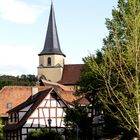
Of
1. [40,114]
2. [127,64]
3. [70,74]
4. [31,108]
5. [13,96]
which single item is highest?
[70,74]

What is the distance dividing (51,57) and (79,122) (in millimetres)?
82074

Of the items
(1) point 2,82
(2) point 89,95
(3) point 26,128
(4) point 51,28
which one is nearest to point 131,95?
(2) point 89,95

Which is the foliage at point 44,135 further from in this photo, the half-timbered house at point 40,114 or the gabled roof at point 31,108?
the gabled roof at point 31,108

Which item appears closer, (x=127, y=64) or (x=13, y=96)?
(x=127, y=64)

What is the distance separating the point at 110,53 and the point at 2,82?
10633cm

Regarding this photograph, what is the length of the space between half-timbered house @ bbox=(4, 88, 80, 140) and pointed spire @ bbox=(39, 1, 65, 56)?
65485mm

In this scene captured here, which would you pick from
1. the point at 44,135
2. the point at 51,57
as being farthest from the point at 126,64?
the point at 51,57

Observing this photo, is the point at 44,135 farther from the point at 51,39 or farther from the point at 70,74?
the point at 70,74

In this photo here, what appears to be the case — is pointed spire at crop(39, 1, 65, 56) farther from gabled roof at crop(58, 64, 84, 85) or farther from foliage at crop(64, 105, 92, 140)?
foliage at crop(64, 105, 92, 140)

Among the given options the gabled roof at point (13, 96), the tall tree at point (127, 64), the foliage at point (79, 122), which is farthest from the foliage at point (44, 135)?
the tall tree at point (127, 64)

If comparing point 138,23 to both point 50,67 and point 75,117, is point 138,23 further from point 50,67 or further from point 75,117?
point 50,67

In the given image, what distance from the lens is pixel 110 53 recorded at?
2330 centimetres

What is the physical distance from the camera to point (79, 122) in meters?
40.5

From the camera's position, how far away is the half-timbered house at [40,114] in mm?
51844
